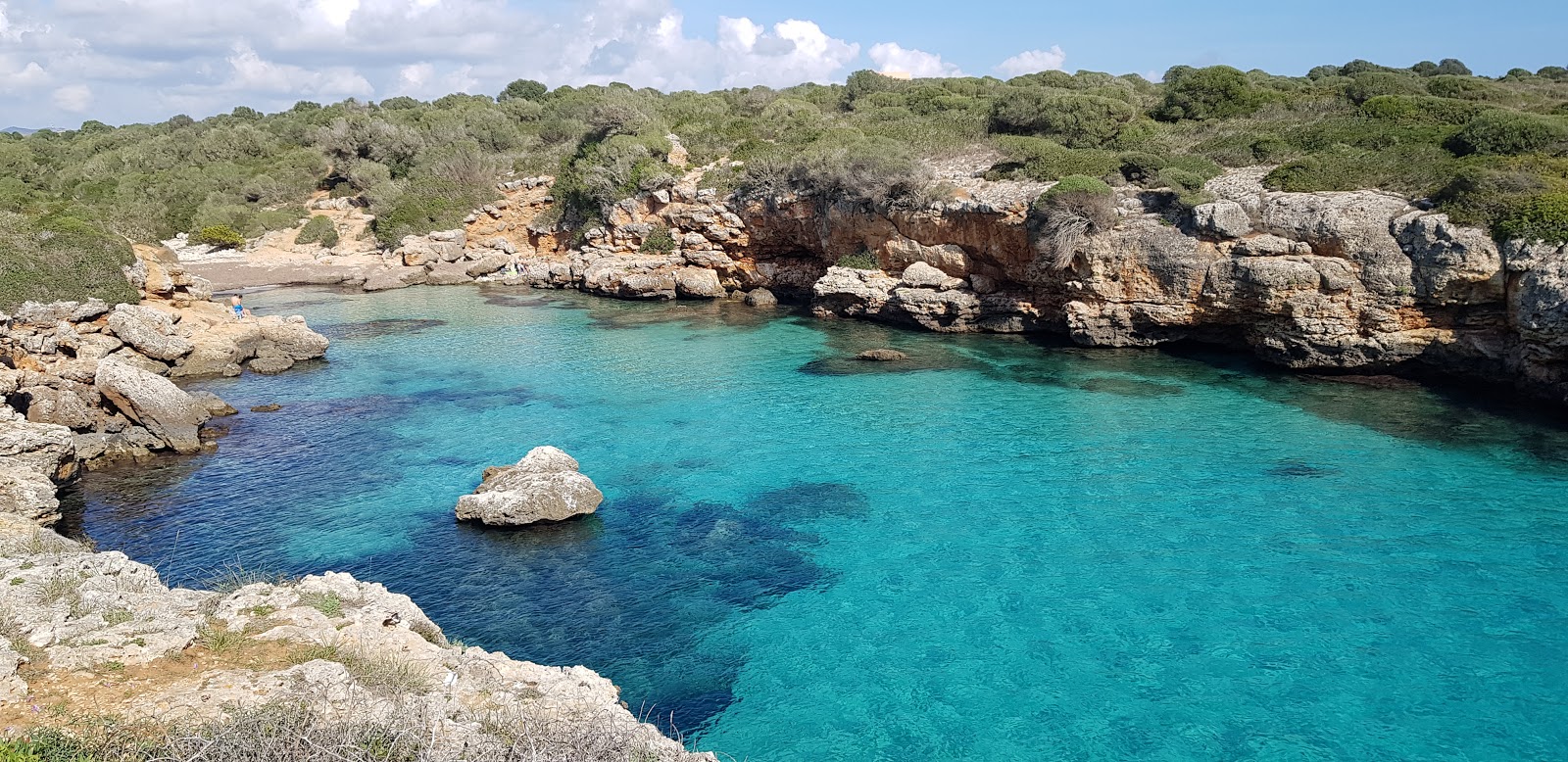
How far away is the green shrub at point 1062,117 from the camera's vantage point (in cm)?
3603

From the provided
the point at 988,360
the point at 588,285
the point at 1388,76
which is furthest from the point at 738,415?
the point at 1388,76

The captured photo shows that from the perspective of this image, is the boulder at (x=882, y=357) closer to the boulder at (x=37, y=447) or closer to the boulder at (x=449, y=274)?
the boulder at (x=37, y=447)

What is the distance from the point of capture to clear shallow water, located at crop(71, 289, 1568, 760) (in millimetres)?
10602

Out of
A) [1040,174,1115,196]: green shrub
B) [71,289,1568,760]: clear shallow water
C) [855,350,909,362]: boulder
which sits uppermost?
[1040,174,1115,196]: green shrub

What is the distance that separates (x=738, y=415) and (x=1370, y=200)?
60.7 ft

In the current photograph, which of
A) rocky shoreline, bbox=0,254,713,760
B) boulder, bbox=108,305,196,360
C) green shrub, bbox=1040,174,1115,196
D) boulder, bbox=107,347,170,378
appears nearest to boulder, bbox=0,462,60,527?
rocky shoreline, bbox=0,254,713,760

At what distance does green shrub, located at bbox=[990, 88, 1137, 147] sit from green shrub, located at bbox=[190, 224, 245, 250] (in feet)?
145

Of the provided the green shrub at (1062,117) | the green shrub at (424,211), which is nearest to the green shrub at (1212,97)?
the green shrub at (1062,117)

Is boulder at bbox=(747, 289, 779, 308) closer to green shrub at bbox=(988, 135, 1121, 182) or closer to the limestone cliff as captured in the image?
the limestone cliff

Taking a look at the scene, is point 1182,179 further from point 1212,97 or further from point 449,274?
point 449,274

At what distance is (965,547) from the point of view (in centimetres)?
1500


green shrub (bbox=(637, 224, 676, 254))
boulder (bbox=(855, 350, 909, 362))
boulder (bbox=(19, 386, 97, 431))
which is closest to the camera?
boulder (bbox=(19, 386, 97, 431))

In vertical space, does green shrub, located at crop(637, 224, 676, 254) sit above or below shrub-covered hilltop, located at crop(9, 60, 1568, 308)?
below

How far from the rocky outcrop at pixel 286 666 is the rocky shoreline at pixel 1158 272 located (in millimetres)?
23340
